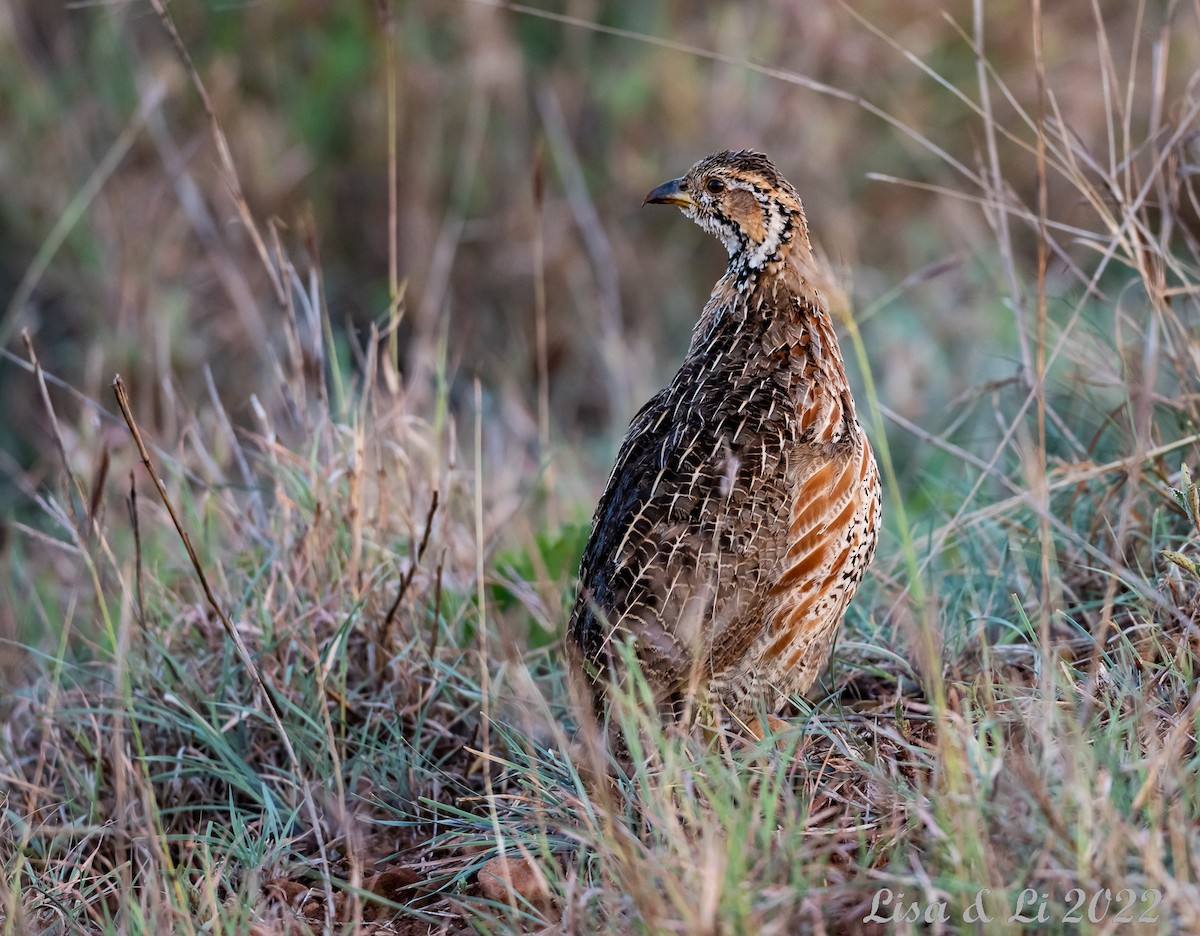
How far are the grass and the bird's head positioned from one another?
340 mm

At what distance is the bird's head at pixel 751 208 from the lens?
389 centimetres

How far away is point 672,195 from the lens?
410 cm

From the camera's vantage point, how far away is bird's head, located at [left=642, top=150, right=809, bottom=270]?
153 inches

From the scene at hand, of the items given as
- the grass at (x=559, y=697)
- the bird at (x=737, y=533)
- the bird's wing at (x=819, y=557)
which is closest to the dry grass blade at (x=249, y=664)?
the grass at (x=559, y=697)

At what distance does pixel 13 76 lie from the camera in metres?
7.93

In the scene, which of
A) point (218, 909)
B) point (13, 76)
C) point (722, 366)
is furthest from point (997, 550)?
point (13, 76)

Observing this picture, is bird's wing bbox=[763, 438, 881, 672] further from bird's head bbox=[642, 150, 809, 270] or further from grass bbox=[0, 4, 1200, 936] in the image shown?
bird's head bbox=[642, 150, 809, 270]

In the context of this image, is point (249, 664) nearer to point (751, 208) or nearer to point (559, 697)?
point (559, 697)

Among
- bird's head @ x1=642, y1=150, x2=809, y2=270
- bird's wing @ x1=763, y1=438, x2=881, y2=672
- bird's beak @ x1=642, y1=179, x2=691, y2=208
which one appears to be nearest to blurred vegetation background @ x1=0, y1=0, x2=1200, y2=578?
bird's beak @ x1=642, y1=179, x2=691, y2=208

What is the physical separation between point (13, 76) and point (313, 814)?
603cm

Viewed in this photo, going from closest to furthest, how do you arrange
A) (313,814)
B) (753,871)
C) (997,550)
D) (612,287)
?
(753,871) < (313,814) < (997,550) < (612,287)

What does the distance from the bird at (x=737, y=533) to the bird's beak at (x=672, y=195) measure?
17.4 inches

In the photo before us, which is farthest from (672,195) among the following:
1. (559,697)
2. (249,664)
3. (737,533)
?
(249,664)

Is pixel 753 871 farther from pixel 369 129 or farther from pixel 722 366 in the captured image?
pixel 369 129
